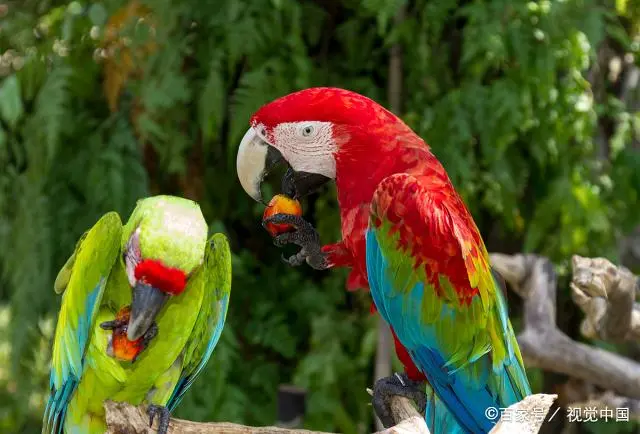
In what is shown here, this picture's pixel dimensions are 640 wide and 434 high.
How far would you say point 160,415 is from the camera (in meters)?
0.92

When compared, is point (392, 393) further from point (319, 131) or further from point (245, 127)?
point (245, 127)

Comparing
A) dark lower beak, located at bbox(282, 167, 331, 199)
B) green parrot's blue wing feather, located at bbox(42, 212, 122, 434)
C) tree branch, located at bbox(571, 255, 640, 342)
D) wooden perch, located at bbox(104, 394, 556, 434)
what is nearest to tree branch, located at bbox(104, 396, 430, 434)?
wooden perch, located at bbox(104, 394, 556, 434)

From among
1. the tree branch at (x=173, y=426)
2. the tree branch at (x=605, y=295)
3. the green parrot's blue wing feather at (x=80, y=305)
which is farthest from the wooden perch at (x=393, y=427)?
the tree branch at (x=605, y=295)

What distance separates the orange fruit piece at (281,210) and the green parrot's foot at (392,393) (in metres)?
0.20

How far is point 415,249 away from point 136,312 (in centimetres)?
28

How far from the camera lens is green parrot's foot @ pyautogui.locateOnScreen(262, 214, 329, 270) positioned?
91 cm

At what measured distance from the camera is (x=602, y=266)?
51.8 inches

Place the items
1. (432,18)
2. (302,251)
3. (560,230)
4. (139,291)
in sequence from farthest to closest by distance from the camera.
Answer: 1. (560,230)
2. (432,18)
3. (302,251)
4. (139,291)

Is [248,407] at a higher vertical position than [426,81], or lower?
lower

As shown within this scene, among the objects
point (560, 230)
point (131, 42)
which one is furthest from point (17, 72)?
point (560, 230)

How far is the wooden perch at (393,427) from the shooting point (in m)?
0.73

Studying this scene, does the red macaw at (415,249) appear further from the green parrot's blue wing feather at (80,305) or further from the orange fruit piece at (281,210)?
the green parrot's blue wing feather at (80,305)

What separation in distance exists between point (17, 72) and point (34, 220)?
Answer: 293 millimetres

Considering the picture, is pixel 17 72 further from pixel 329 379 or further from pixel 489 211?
pixel 489 211
